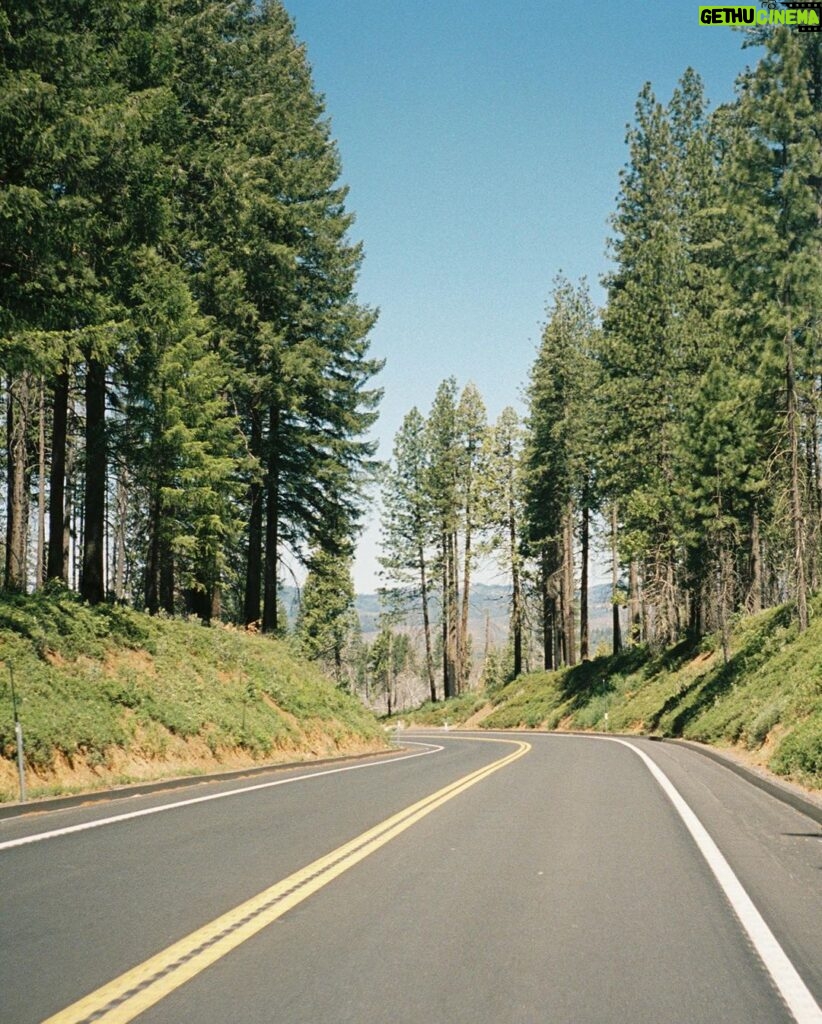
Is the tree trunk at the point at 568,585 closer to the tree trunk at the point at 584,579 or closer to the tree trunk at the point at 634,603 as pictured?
the tree trunk at the point at 584,579

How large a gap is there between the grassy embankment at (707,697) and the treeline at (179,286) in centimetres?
1372

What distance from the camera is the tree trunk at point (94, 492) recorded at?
65.0 ft

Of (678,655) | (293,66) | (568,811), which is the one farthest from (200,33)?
(678,655)

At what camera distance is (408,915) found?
583 cm

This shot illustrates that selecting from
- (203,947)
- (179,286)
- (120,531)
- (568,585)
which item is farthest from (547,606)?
(203,947)

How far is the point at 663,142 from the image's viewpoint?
151ft

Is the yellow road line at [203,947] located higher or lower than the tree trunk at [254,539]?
lower

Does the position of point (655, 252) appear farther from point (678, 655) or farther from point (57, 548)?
point (57, 548)

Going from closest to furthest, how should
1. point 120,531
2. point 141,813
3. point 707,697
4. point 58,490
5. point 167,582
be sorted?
point 141,813, point 58,490, point 167,582, point 707,697, point 120,531

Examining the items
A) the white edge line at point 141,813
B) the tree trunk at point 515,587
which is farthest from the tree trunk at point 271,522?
the tree trunk at point 515,587

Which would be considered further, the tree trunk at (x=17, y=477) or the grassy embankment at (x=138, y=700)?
the tree trunk at (x=17, y=477)

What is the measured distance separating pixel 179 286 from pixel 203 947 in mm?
17688

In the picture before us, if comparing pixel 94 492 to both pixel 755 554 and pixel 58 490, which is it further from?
pixel 755 554

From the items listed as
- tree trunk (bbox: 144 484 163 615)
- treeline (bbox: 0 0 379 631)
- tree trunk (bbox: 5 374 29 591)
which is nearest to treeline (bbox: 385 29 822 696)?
treeline (bbox: 0 0 379 631)
